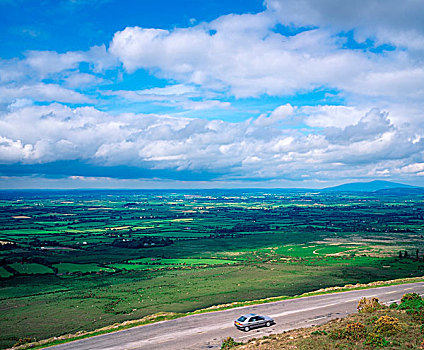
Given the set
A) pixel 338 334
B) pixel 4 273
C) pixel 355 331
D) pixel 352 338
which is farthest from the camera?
pixel 4 273

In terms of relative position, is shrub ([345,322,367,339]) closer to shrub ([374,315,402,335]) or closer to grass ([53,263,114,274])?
shrub ([374,315,402,335])

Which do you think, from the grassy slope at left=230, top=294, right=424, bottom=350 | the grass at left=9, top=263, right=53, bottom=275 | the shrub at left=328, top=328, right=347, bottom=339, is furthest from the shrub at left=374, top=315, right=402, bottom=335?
the grass at left=9, top=263, right=53, bottom=275

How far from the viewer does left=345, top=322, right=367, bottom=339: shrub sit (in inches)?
1254

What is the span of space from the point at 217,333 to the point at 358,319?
15.4 metres

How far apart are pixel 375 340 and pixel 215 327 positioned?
60.6ft

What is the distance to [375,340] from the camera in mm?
30062

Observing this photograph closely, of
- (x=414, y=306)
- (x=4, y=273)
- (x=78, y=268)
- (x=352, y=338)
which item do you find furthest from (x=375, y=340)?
(x=4, y=273)

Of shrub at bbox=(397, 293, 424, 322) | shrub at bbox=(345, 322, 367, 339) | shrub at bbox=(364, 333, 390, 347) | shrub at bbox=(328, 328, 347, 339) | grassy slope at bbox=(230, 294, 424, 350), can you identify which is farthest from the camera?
shrub at bbox=(397, 293, 424, 322)

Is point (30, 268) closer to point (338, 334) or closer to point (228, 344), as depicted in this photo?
point (228, 344)

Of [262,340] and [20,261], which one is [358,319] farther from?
[20,261]

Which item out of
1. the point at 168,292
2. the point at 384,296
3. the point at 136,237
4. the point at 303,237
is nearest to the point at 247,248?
the point at 303,237

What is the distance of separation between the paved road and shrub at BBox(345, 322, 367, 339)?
8.92 meters

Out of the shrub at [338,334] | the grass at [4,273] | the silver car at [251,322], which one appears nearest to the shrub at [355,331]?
the shrub at [338,334]

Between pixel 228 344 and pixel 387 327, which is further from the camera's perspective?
pixel 228 344
